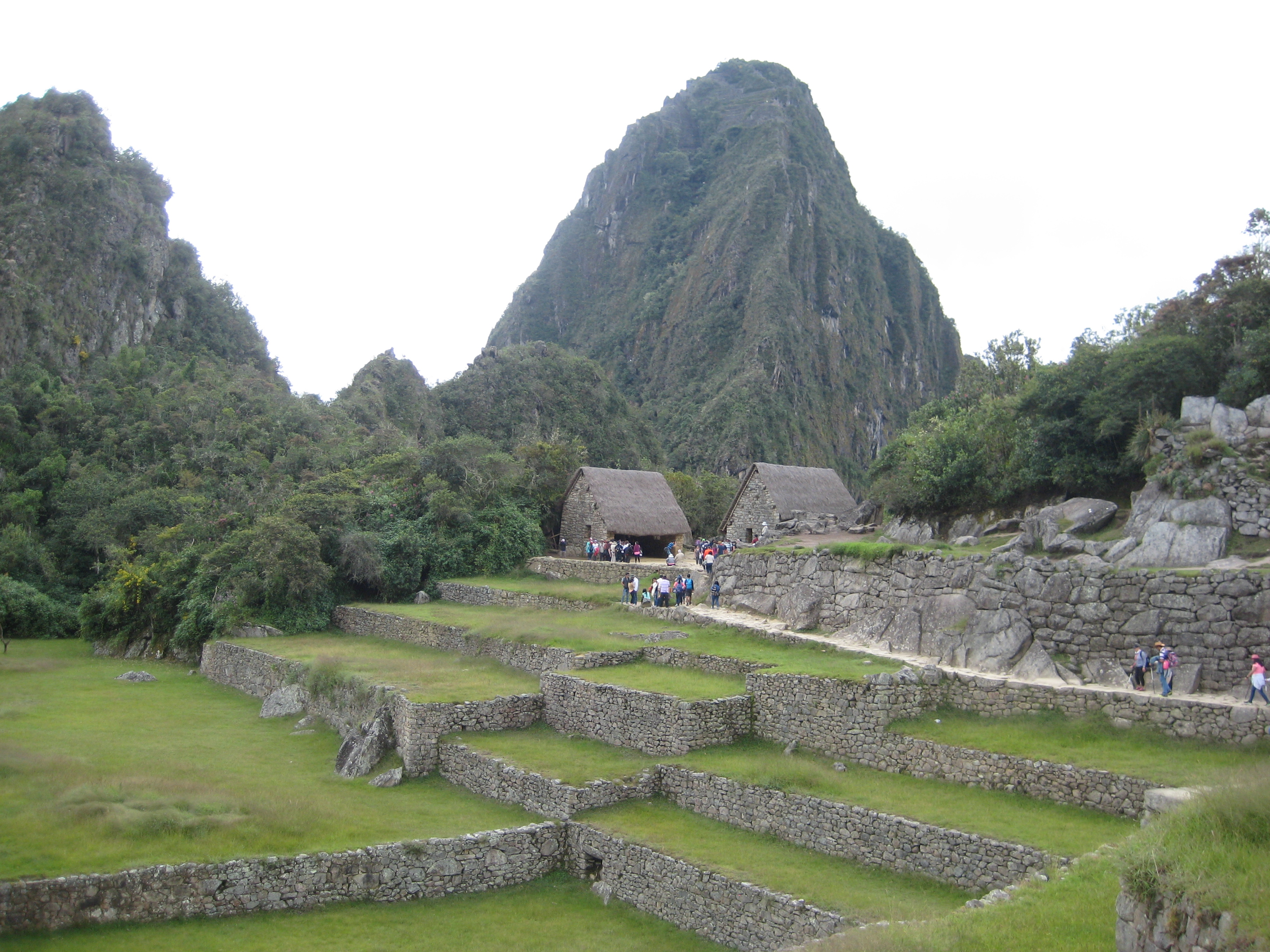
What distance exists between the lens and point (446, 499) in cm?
3288

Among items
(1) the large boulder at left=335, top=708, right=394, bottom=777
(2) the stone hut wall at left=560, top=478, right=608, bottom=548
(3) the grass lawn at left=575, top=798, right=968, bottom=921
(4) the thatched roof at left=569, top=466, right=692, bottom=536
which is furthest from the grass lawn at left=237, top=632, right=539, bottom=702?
(4) the thatched roof at left=569, top=466, right=692, bottom=536

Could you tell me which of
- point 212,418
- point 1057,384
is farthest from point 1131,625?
point 212,418

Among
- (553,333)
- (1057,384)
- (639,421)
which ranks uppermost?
(553,333)

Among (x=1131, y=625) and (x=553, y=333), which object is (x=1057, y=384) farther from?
(x=553, y=333)

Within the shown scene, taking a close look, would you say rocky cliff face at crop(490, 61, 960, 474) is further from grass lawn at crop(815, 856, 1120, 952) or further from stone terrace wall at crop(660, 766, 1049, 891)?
grass lawn at crop(815, 856, 1120, 952)

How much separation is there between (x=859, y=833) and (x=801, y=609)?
8470 millimetres

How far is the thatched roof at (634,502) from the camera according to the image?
33.1 m

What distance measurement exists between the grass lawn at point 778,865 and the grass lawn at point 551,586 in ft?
36.8

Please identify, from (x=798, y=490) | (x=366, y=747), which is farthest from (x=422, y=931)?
(x=798, y=490)

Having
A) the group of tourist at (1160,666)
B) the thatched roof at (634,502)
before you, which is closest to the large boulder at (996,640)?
the group of tourist at (1160,666)

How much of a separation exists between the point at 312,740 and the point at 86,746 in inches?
166

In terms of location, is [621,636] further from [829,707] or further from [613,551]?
[613,551]

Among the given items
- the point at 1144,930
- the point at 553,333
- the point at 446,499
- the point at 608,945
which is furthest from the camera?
the point at 553,333

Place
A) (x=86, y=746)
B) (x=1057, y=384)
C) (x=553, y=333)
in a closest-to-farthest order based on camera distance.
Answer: (x=86, y=746), (x=1057, y=384), (x=553, y=333)
